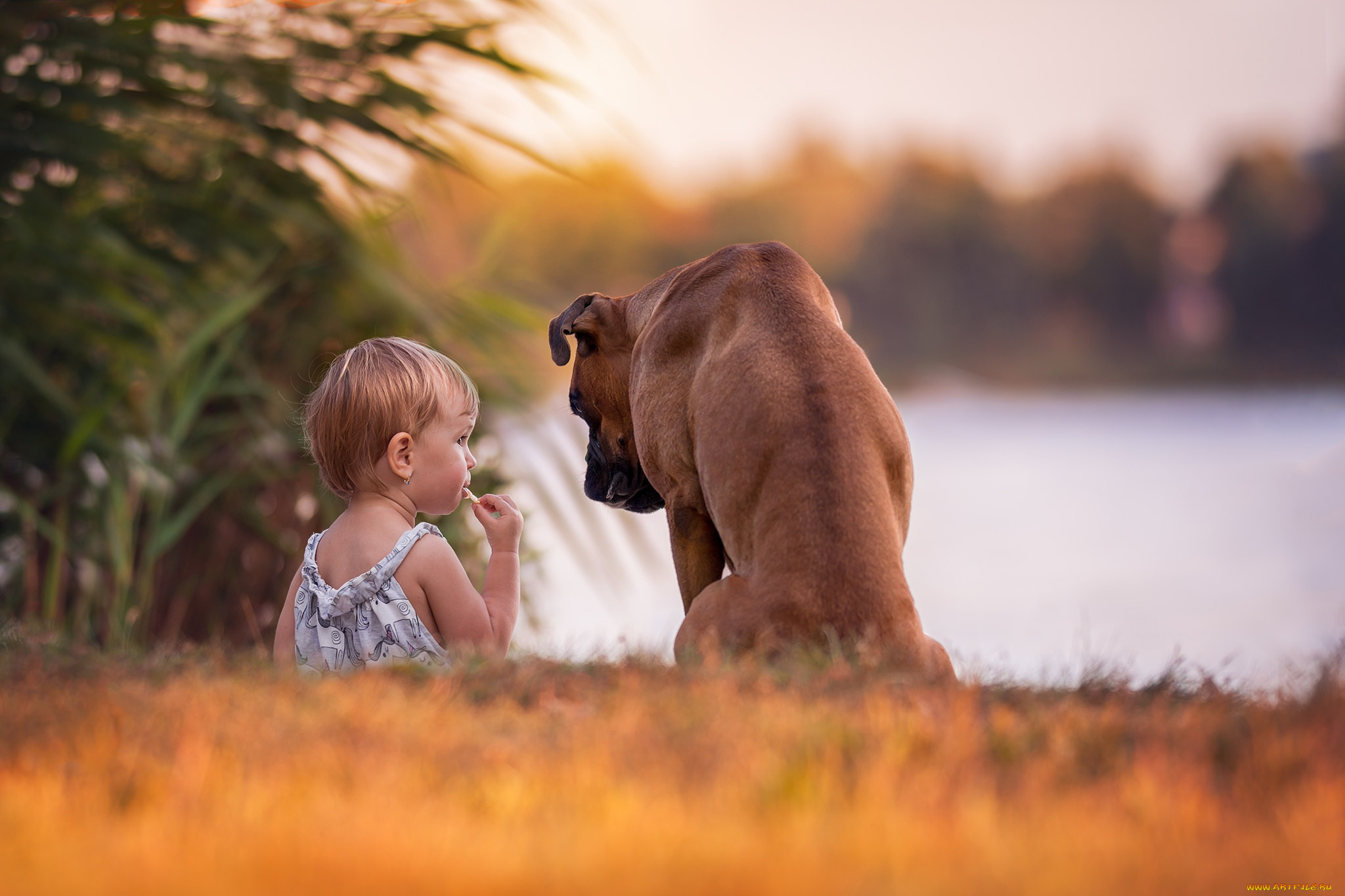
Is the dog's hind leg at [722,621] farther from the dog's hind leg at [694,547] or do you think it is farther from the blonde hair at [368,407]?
the blonde hair at [368,407]

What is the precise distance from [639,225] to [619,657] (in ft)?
68.5

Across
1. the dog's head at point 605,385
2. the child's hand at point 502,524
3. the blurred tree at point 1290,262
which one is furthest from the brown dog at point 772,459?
the blurred tree at point 1290,262

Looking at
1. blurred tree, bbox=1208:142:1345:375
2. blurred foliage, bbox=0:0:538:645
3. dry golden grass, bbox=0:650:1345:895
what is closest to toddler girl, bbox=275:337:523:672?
dry golden grass, bbox=0:650:1345:895

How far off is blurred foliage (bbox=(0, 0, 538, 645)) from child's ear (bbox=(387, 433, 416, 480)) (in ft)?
7.43

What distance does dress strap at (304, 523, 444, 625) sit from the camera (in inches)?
116

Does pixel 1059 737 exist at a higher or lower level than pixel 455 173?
lower

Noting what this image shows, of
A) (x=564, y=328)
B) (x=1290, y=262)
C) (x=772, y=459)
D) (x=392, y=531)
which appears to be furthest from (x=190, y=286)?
(x=1290, y=262)

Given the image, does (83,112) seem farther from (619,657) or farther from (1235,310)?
(1235,310)

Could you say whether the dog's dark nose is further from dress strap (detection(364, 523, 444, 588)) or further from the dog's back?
dress strap (detection(364, 523, 444, 588))

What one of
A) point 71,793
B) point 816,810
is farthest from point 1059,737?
point 71,793

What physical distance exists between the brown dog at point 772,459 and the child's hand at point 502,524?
0.38 meters

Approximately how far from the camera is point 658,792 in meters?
1.40

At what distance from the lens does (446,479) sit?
315 cm

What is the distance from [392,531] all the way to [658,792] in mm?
1777
